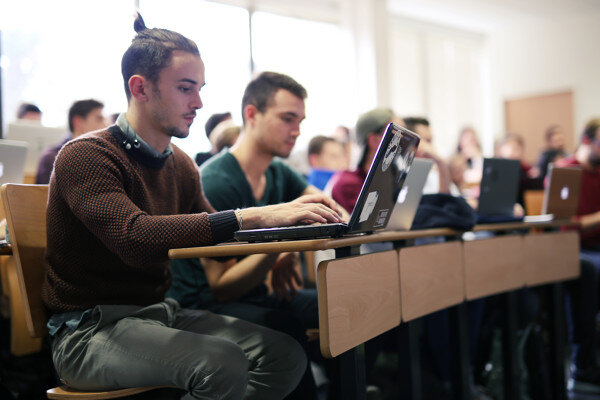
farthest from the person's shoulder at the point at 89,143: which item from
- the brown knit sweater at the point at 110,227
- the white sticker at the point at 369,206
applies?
the white sticker at the point at 369,206

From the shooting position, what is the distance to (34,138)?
11.1ft

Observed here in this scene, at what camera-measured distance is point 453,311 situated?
2.01 meters

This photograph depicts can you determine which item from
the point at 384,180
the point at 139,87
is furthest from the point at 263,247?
the point at 139,87

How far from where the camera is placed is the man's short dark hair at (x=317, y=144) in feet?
13.4

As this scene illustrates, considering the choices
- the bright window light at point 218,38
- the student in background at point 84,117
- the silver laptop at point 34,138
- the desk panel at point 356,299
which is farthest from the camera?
the bright window light at point 218,38

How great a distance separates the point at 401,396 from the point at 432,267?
391mm

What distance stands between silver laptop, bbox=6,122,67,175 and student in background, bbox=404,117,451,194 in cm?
190

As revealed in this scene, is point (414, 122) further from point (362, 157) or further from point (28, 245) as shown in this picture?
point (28, 245)

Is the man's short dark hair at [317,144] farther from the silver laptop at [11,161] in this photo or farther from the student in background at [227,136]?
the silver laptop at [11,161]

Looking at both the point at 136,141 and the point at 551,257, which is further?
the point at 551,257

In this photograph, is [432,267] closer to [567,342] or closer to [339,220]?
[339,220]

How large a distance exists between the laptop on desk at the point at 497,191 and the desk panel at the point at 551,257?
151mm

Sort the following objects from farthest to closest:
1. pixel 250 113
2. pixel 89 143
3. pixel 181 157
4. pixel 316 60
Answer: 1. pixel 316 60
2. pixel 250 113
3. pixel 181 157
4. pixel 89 143

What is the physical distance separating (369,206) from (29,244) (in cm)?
80
